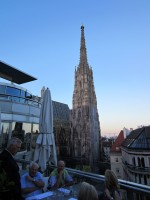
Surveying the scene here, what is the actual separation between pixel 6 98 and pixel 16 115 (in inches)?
56.8

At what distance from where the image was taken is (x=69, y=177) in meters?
4.84

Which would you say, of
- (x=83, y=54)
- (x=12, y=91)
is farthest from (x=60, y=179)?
(x=83, y=54)

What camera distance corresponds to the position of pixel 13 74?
1074cm

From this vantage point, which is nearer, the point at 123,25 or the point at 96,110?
the point at 123,25

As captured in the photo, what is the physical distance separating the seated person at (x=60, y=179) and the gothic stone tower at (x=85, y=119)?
55689 millimetres

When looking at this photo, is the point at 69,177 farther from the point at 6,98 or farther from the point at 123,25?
the point at 123,25

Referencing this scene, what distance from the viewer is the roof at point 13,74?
9795mm

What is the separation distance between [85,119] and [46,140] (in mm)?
55401

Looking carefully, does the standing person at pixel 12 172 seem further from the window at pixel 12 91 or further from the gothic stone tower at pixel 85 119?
the gothic stone tower at pixel 85 119

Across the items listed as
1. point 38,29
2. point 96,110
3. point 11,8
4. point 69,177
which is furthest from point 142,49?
point 96,110

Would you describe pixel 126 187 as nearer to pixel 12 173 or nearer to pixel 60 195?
pixel 60 195

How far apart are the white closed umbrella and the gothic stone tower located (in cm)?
5359

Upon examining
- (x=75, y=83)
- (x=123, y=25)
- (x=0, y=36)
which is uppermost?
(x=75, y=83)

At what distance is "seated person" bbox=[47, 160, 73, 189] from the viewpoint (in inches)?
181
